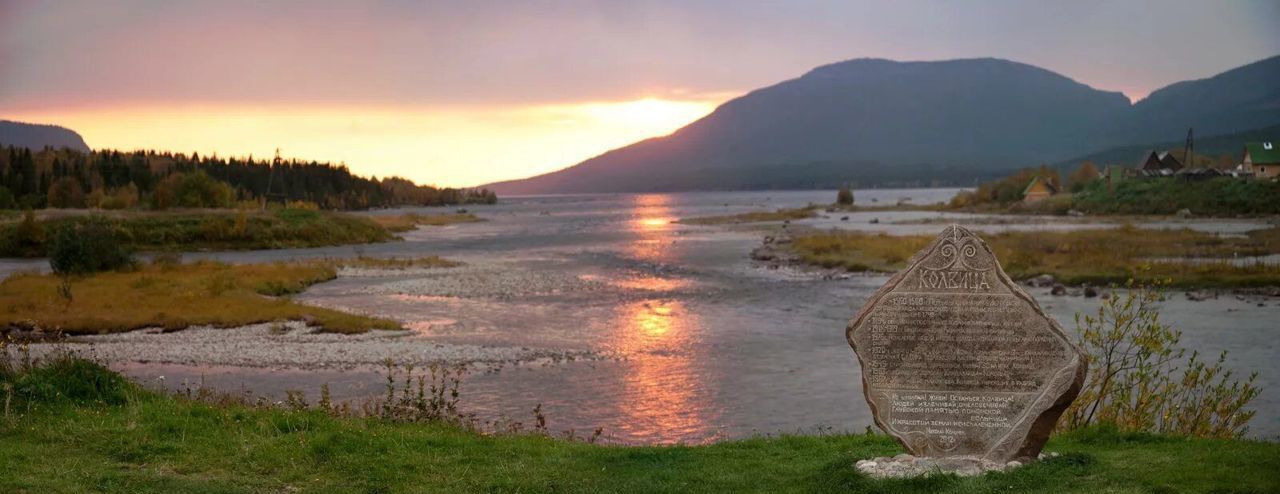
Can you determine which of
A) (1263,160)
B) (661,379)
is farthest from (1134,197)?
(661,379)

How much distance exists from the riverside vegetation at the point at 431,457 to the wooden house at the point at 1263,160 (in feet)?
381

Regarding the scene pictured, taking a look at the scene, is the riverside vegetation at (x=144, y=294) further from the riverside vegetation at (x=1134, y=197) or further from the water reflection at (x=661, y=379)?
the riverside vegetation at (x=1134, y=197)

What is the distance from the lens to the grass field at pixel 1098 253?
1777 inches

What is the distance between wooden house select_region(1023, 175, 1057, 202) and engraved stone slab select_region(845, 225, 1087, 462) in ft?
439

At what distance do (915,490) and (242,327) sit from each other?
30665 mm

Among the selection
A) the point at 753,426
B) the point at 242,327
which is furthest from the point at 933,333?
the point at 242,327

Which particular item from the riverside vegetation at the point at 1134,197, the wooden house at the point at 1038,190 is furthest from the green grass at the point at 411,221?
the wooden house at the point at 1038,190

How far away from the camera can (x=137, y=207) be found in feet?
353

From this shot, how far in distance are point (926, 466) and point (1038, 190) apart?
13947 centimetres

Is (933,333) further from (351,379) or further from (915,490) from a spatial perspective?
(351,379)

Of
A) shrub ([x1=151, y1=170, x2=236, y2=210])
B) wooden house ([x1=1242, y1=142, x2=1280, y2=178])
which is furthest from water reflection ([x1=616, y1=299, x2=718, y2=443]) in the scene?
wooden house ([x1=1242, y1=142, x2=1280, y2=178])

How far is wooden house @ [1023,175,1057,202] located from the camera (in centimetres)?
13862

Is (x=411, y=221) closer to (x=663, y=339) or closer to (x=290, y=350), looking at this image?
(x=663, y=339)

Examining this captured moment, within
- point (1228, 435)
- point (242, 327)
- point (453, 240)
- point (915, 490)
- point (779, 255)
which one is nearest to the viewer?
point (915, 490)
